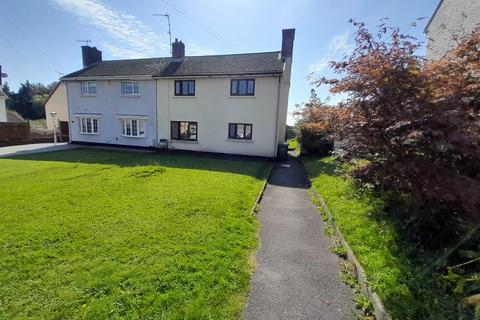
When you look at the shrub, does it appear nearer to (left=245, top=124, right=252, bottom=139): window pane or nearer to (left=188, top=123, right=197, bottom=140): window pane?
(left=245, top=124, right=252, bottom=139): window pane

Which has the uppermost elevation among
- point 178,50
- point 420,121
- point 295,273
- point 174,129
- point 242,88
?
point 178,50

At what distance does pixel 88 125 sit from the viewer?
21500 millimetres

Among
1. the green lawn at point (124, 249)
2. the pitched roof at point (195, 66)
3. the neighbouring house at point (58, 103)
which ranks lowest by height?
the green lawn at point (124, 249)

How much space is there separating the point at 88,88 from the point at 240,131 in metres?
14.1

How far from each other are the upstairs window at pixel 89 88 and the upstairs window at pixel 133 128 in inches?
151

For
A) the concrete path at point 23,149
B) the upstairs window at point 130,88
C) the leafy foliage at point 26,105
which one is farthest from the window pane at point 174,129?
the leafy foliage at point 26,105

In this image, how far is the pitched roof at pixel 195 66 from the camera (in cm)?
1647

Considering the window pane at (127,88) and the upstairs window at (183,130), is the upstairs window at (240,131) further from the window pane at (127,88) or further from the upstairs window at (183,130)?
the window pane at (127,88)

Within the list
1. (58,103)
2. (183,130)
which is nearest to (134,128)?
(183,130)

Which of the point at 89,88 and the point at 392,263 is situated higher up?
the point at 89,88

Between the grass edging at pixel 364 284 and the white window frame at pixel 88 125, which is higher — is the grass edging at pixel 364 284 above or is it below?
below

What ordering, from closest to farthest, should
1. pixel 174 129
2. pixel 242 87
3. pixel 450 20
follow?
pixel 450 20
pixel 242 87
pixel 174 129

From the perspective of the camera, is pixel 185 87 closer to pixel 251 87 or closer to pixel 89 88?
pixel 251 87

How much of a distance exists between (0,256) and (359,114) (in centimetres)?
684
